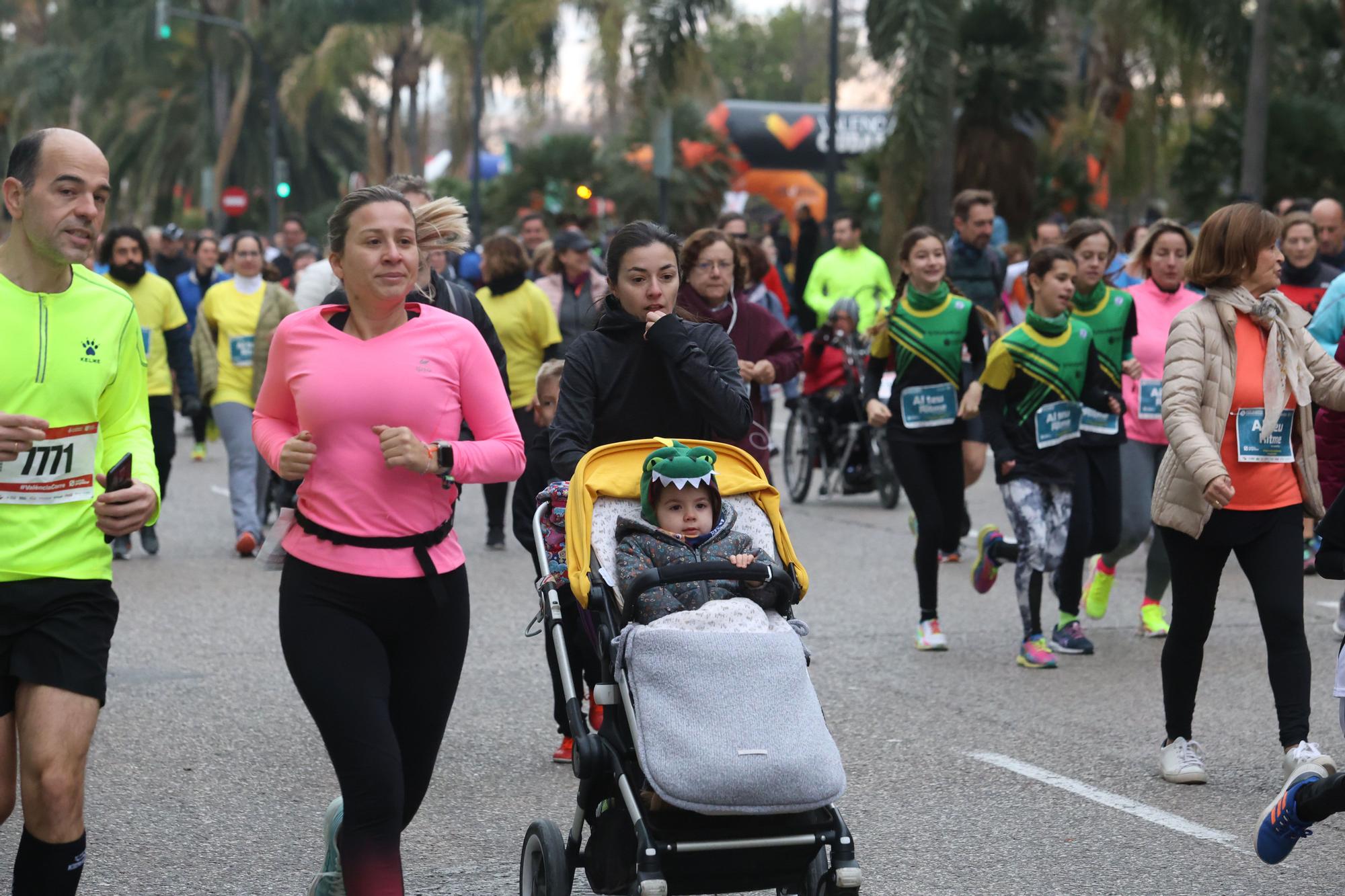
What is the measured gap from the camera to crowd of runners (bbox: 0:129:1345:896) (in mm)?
3885

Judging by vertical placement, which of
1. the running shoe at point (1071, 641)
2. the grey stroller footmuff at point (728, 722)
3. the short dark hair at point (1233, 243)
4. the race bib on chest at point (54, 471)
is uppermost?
the short dark hair at point (1233, 243)

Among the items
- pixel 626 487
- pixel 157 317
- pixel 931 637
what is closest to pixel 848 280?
pixel 157 317

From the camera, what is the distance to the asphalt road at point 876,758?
5.22 m

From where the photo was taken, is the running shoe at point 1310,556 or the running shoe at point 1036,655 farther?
the running shoe at point 1310,556

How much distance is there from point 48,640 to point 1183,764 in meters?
3.85

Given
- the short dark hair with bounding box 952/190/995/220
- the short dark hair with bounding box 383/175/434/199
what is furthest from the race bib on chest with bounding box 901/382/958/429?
the short dark hair with bounding box 952/190/995/220

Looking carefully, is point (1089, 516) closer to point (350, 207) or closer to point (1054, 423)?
point (1054, 423)

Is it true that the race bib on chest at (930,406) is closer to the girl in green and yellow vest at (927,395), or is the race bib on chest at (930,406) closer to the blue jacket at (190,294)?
the girl in green and yellow vest at (927,395)

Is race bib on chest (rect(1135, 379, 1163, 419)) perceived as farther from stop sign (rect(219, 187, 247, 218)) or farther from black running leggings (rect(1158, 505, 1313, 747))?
stop sign (rect(219, 187, 247, 218))

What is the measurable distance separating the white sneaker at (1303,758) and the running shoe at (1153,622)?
3.29 m

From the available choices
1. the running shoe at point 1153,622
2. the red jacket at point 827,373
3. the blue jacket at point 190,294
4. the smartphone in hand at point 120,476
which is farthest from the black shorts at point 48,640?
the blue jacket at point 190,294

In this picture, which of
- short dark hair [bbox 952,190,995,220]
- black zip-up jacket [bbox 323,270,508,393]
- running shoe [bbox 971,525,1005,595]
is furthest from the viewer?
short dark hair [bbox 952,190,995,220]

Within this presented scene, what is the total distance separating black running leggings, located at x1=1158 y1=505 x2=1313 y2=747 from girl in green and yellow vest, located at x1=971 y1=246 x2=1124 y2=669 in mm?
2048

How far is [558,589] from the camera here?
497 cm
